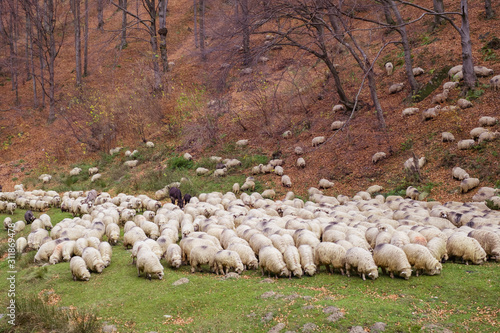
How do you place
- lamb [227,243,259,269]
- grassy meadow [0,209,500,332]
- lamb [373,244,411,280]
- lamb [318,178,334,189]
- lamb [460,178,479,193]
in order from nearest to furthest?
1. grassy meadow [0,209,500,332]
2. lamb [373,244,411,280]
3. lamb [227,243,259,269]
4. lamb [460,178,479,193]
5. lamb [318,178,334,189]

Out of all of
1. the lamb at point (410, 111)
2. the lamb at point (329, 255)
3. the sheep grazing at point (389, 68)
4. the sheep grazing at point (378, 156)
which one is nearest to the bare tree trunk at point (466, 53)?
the lamb at point (410, 111)

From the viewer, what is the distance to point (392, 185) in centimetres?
1590

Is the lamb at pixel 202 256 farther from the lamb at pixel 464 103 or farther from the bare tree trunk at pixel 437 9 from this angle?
the bare tree trunk at pixel 437 9

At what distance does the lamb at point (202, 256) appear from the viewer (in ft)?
30.6

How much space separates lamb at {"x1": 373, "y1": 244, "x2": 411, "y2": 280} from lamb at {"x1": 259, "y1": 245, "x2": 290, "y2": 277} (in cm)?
197

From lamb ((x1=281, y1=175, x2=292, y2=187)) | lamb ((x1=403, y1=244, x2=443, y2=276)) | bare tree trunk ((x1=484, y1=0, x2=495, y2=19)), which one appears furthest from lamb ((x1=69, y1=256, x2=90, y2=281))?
bare tree trunk ((x1=484, y1=0, x2=495, y2=19))

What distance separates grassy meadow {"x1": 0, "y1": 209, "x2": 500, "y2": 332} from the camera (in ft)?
19.9

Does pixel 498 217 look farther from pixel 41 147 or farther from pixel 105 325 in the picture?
pixel 41 147

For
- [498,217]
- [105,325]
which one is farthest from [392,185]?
[105,325]

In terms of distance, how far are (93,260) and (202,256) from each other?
8.76 ft

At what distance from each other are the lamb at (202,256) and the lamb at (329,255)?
8.15ft

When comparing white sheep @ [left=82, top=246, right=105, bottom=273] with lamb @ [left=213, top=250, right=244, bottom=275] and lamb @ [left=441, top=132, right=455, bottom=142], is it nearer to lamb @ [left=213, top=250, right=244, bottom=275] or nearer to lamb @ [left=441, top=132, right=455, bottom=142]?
lamb @ [left=213, top=250, right=244, bottom=275]

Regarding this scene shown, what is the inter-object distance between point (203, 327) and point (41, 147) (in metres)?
29.5

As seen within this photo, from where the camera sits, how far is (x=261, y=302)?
697cm
